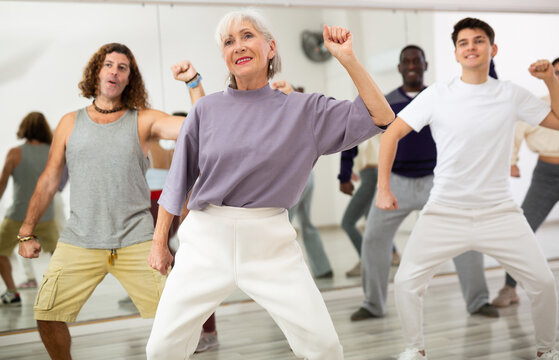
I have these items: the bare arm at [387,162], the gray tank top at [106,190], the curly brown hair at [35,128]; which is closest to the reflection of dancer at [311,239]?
the bare arm at [387,162]

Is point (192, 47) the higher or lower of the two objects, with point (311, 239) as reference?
higher

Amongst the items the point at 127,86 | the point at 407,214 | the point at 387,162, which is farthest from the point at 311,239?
the point at 127,86

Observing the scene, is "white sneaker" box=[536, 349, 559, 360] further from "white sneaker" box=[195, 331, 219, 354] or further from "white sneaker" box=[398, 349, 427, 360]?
"white sneaker" box=[195, 331, 219, 354]

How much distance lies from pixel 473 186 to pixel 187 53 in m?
2.23

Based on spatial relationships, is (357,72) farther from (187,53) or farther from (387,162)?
(187,53)

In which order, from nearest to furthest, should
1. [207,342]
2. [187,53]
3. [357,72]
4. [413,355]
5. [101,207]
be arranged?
1. [357,72]
2. [101,207]
3. [413,355]
4. [207,342]
5. [187,53]

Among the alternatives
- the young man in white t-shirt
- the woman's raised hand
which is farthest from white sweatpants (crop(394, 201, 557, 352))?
the woman's raised hand

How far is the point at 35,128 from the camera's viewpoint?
3.69 m

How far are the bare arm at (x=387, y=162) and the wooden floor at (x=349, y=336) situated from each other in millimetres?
822

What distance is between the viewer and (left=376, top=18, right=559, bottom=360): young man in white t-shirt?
8.41 feet

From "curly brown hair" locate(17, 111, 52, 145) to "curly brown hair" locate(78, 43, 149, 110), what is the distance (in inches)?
48.0

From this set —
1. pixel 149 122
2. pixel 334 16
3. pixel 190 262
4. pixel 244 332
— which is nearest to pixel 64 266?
pixel 149 122

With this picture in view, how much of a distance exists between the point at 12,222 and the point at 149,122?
67.3 inches

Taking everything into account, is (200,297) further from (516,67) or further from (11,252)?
(516,67)
